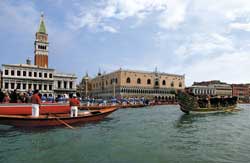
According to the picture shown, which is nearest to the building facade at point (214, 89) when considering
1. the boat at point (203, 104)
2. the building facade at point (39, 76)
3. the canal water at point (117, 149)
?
the building facade at point (39, 76)

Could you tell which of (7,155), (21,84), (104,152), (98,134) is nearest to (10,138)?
(7,155)

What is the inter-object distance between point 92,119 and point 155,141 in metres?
7.34

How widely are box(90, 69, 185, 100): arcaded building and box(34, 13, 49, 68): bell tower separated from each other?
20.6 metres

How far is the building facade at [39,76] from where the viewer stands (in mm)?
52594

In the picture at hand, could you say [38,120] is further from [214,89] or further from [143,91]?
[214,89]

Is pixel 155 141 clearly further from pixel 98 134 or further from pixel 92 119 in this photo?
pixel 92 119

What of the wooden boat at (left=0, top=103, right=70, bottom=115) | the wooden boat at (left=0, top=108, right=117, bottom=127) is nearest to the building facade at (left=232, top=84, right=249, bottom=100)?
the wooden boat at (left=0, top=103, right=70, bottom=115)

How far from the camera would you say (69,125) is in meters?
13.9

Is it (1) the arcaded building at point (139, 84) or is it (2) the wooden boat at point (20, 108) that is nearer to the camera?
(2) the wooden boat at point (20, 108)

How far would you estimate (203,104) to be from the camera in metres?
27.0

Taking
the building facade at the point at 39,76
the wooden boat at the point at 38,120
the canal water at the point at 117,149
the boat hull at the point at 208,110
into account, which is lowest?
the boat hull at the point at 208,110

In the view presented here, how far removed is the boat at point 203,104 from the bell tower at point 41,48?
4636 centimetres

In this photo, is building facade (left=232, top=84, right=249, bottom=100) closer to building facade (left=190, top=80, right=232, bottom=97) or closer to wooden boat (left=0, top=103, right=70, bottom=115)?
building facade (left=190, top=80, right=232, bottom=97)

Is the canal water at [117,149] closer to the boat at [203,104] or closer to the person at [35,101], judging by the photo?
the person at [35,101]
